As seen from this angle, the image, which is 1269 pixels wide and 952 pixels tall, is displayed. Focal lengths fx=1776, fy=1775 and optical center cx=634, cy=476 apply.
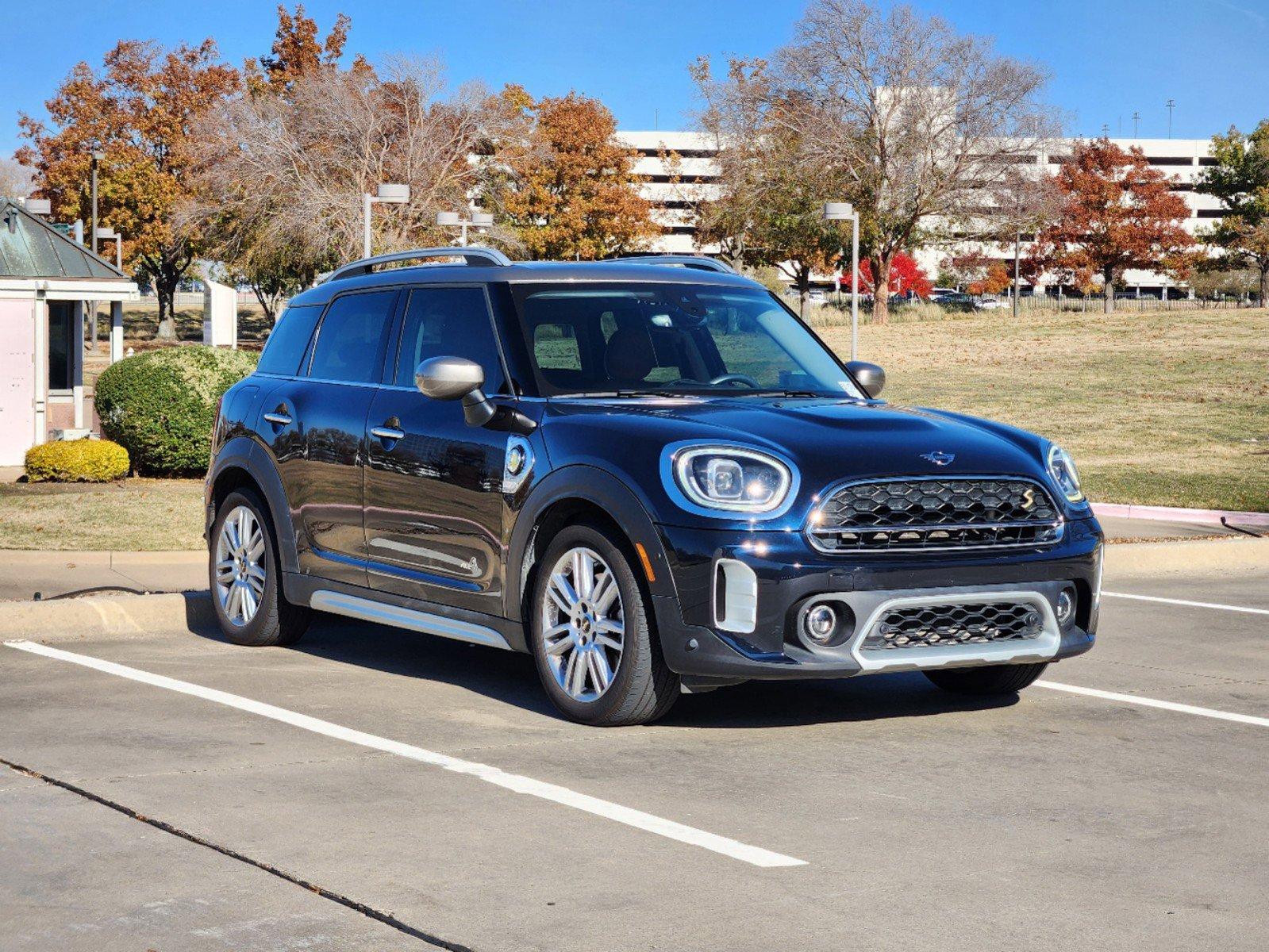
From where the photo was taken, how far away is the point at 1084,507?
715 cm

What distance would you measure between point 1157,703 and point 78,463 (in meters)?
13.1

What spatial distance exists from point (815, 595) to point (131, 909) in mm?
2781

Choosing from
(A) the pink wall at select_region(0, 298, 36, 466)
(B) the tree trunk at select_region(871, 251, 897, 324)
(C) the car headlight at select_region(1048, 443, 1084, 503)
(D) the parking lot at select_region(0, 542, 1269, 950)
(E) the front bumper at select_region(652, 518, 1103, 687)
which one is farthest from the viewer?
(B) the tree trunk at select_region(871, 251, 897, 324)

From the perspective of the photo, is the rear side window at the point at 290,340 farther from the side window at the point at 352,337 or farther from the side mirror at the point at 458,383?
the side mirror at the point at 458,383

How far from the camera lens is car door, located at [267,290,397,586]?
27.1ft

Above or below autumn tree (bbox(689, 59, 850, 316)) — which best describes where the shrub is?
below

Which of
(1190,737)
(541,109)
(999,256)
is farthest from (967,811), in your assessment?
(999,256)

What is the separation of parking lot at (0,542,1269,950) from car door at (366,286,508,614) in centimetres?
54

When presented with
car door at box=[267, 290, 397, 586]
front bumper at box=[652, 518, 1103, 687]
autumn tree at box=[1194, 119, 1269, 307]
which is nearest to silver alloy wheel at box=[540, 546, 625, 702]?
front bumper at box=[652, 518, 1103, 687]

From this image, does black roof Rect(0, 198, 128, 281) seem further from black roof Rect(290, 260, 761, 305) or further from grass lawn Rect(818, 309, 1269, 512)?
black roof Rect(290, 260, 761, 305)

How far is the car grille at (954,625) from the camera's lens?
6.57 metres

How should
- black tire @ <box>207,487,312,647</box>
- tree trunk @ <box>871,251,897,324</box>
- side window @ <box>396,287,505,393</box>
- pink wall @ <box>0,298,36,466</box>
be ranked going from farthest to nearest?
1. tree trunk @ <box>871,251,897,324</box>
2. pink wall @ <box>0,298,36,466</box>
3. black tire @ <box>207,487,312,647</box>
4. side window @ <box>396,287,505,393</box>

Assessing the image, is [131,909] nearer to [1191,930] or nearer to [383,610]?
[1191,930]

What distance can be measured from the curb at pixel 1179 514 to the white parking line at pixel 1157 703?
24.7 feet
